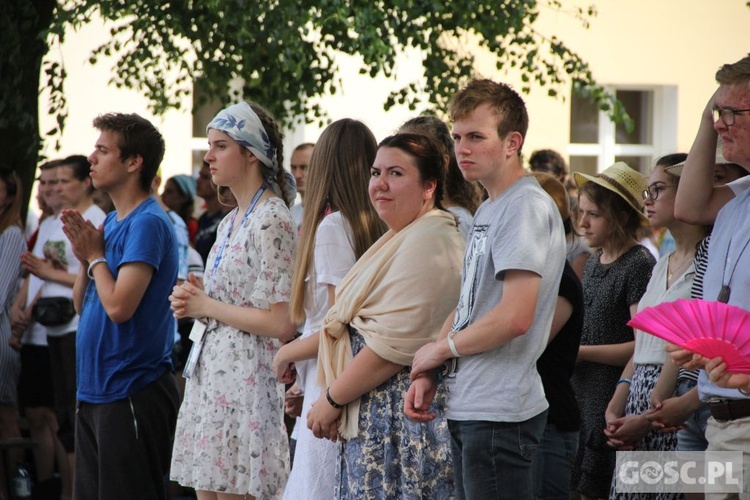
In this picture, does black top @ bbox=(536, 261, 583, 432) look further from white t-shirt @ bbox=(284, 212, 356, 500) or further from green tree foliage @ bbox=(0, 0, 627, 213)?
green tree foliage @ bbox=(0, 0, 627, 213)

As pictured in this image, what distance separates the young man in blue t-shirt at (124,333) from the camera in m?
4.28

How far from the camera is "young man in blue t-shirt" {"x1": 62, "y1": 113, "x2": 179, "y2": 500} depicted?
4281mm

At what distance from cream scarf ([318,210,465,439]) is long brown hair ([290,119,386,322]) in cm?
35

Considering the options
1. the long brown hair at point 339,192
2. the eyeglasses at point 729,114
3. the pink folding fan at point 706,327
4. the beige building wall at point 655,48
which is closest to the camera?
the pink folding fan at point 706,327

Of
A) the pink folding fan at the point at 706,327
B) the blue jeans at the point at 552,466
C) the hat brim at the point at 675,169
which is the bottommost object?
the blue jeans at the point at 552,466

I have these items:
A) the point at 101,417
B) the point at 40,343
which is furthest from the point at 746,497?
the point at 40,343

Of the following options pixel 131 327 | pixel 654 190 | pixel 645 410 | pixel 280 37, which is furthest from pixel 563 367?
pixel 280 37

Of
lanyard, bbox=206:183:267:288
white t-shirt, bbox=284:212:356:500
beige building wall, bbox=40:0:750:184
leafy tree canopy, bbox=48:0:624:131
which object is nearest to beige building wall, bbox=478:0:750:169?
beige building wall, bbox=40:0:750:184

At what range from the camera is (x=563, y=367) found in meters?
3.71

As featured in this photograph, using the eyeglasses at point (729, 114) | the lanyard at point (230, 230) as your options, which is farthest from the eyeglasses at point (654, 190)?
the lanyard at point (230, 230)

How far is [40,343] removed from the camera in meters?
6.79

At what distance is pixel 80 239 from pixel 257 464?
Answer: 1.29 m

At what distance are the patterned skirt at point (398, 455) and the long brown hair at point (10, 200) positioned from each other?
163 inches

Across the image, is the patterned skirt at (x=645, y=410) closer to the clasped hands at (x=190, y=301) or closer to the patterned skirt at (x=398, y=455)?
the patterned skirt at (x=398, y=455)
